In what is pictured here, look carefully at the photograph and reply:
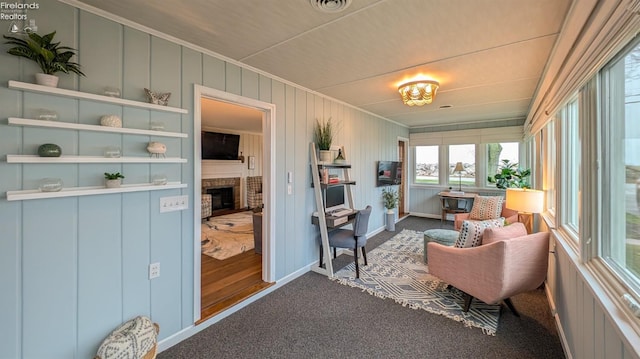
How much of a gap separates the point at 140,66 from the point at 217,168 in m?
5.41

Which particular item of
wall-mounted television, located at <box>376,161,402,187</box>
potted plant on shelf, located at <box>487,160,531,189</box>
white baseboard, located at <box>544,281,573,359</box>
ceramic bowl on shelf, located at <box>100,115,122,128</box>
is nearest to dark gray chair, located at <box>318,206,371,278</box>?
white baseboard, located at <box>544,281,573,359</box>

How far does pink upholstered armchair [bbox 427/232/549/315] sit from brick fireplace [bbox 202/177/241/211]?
6.08 metres

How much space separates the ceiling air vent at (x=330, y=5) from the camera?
5.07 ft

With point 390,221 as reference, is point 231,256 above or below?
below

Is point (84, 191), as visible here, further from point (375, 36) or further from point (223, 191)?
point (223, 191)

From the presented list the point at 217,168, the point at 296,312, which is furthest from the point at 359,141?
the point at 217,168

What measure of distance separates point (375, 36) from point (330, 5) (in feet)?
1.76

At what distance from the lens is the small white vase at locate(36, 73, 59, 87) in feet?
4.67

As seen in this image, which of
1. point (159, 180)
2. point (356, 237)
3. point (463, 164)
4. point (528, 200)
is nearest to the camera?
point (159, 180)

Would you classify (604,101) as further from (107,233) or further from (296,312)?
(107,233)

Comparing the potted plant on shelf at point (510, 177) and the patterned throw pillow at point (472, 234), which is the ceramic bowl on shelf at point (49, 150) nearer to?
the patterned throw pillow at point (472, 234)

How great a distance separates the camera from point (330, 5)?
158cm

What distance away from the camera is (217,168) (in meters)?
7.02

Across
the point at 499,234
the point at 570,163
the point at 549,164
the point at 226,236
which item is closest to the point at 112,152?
the point at 499,234
